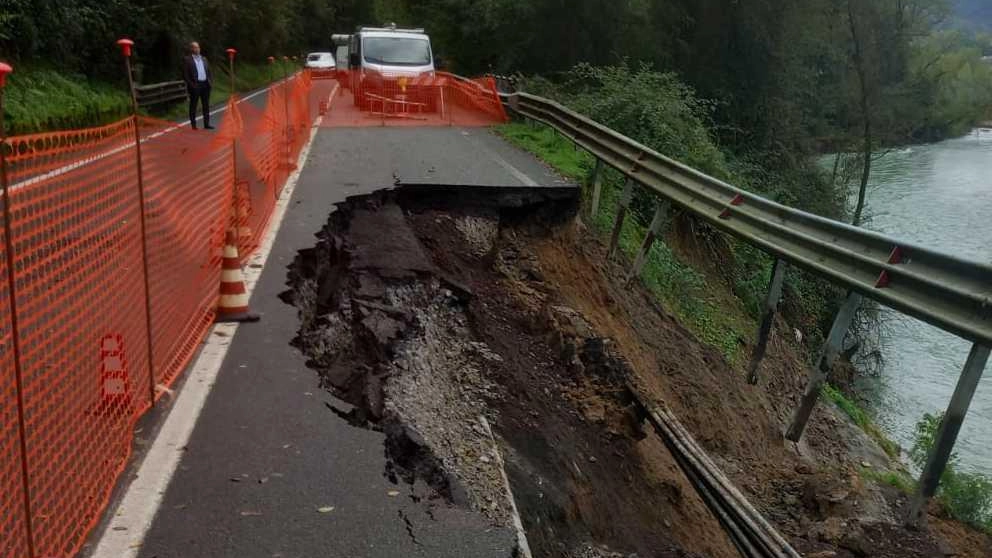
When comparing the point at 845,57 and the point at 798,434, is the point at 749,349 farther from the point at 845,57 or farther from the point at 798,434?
the point at 845,57

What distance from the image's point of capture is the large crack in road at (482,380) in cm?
482

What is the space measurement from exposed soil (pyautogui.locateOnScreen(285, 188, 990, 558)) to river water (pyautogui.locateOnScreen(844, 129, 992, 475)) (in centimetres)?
255

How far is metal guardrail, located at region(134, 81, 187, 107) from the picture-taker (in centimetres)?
2161

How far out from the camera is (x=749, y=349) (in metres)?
11.4

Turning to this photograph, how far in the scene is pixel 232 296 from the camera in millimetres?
6566

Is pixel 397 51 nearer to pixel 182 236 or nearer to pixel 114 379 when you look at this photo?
pixel 182 236

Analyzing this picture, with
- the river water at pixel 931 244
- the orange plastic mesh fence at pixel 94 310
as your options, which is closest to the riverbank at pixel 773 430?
the river water at pixel 931 244

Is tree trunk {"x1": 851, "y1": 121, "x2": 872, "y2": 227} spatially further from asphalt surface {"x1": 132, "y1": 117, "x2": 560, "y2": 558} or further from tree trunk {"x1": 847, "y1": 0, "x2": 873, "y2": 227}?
asphalt surface {"x1": 132, "y1": 117, "x2": 560, "y2": 558}

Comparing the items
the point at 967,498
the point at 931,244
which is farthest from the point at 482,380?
the point at 931,244

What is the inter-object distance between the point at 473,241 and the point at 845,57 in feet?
69.8

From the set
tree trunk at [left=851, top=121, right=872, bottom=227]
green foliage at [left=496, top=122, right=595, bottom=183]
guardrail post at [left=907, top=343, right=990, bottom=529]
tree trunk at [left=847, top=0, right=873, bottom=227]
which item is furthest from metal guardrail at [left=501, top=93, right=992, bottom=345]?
tree trunk at [left=847, top=0, right=873, bottom=227]

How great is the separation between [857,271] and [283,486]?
13.9 ft

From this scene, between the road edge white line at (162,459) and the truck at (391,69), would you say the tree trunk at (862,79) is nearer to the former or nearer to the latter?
the truck at (391,69)

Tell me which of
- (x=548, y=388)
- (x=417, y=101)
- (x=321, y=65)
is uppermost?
(x=548, y=388)
